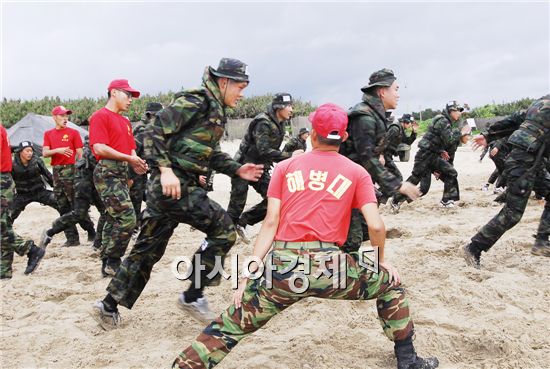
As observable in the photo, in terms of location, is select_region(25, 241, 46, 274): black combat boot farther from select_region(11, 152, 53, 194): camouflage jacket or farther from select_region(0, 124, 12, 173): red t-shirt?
select_region(11, 152, 53, 194): camouflage jacket

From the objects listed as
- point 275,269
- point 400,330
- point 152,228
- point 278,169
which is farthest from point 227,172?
point 400,330

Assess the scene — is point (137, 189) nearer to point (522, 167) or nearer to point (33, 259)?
point (33, 259)

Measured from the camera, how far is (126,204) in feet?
18.5

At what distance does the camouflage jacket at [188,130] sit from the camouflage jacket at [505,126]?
12.0 feet

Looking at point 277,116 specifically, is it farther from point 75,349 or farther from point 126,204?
point 75,349

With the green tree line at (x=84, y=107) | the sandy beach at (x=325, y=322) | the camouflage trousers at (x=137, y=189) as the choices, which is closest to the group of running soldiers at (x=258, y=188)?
the sandy beach at (x=325, y=322)

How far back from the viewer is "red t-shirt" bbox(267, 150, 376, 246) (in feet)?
9.79

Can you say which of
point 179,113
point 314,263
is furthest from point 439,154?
point 314,263

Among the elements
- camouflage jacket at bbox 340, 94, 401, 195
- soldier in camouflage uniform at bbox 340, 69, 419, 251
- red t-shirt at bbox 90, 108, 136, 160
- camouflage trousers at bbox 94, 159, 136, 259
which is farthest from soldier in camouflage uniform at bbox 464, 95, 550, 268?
red t-shirt at bbox 90, 108, 136, 160

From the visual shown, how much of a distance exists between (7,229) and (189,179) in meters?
3.35

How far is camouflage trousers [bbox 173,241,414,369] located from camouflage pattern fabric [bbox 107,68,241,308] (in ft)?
3.66

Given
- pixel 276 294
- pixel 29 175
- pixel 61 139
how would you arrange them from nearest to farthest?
pixel 276 294 < pixel 29 175 < pixel 61 139

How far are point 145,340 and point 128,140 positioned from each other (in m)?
2.61

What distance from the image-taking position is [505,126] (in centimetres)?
609
